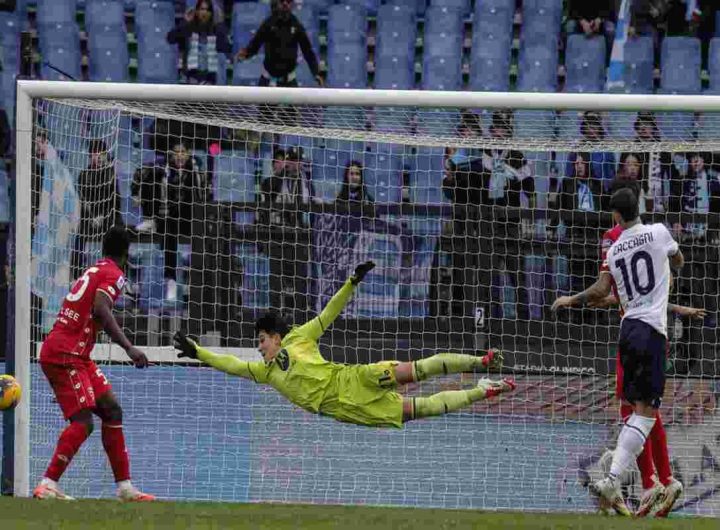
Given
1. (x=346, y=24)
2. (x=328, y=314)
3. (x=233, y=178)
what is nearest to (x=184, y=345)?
(x=328, y=314)

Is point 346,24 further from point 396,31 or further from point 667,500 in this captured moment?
point 667,500

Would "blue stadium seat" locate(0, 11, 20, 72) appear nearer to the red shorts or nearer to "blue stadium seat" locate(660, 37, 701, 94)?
"blue stadium seat" locate(660, 37, 701, 94)

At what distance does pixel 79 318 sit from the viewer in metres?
8.36

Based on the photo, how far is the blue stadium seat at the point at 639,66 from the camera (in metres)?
15.5

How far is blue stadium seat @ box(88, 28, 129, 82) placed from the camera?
51.8 feet

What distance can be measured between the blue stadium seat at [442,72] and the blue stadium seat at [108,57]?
3390mm

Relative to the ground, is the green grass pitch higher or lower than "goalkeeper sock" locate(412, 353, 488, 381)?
lower

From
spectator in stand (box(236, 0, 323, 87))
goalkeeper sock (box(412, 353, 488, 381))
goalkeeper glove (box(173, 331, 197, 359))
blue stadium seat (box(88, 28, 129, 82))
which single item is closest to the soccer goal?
goalkeeper sock (box(412, 353, 488, 381))

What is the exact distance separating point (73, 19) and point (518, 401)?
8363 millimetres

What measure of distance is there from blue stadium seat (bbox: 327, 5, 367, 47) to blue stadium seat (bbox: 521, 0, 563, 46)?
5.98ft

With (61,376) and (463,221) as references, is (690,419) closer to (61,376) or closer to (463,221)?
(463,221)

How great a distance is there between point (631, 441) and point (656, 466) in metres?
0.77

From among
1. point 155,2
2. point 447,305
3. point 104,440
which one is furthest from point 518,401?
point 155,2

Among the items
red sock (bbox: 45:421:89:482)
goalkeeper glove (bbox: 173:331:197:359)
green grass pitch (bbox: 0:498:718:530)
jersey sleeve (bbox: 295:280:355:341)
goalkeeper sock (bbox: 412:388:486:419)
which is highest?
jersey sleeve (bbox: 295:280:355:341)
